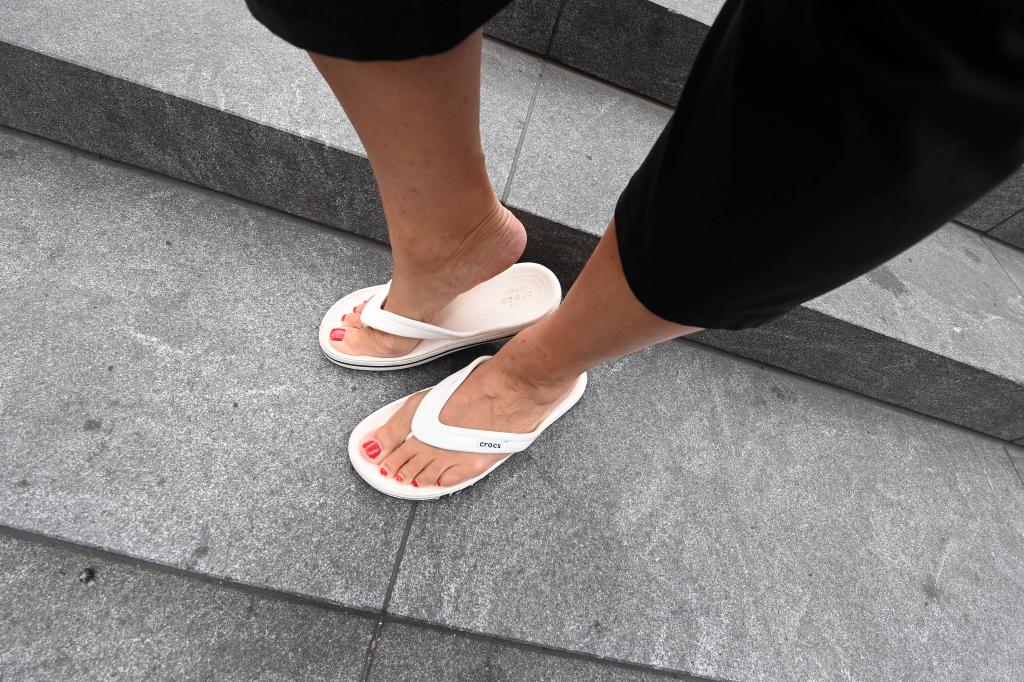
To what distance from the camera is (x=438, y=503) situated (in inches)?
32.9

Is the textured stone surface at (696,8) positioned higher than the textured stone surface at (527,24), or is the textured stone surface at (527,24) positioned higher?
the textured stone surface at (696,8)

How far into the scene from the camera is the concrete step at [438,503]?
2.48 feet

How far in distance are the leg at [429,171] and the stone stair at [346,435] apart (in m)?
0.27

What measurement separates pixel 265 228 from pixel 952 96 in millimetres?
1154

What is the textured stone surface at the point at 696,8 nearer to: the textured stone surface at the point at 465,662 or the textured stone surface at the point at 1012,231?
the textured stone surface at the point at 1012,231

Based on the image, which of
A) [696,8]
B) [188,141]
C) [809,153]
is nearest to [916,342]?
[696,8]

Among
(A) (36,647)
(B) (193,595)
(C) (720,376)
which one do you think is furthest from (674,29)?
(A) (36,647)

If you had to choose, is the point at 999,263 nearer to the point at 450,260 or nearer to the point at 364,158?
the point at 450,260

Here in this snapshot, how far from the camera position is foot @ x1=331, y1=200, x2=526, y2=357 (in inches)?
28.0

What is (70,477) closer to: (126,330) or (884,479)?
(126,330)

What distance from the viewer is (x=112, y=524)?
72cm

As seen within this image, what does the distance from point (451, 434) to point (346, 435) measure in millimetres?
204

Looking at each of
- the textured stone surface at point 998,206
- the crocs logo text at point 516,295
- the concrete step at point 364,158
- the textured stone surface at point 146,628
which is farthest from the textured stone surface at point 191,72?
the textured stone surface at point 998,206

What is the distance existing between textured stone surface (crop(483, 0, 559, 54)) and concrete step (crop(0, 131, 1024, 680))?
741 mm
